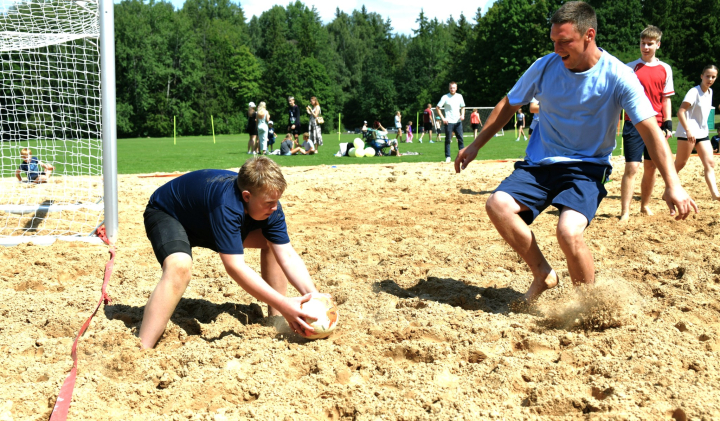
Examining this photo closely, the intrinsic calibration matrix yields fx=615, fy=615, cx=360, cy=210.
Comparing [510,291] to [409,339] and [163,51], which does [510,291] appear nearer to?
[409,339]

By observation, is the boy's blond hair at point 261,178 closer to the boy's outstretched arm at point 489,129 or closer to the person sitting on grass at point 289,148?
the boy's outstretched arm at point 489,129

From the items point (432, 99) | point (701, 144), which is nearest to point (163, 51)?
point (432, 99)

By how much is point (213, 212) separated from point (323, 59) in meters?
85.3

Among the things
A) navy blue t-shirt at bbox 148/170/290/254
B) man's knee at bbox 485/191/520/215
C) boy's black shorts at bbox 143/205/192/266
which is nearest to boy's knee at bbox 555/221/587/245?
man's knee at bbox 485/191/520/215

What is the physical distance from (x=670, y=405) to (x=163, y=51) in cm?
6552

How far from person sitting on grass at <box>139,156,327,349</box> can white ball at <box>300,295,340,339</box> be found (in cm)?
4

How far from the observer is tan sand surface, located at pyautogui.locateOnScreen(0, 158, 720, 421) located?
9.10ft

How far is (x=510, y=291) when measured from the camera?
4488 millimetres

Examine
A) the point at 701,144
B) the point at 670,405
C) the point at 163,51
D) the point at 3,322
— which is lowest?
the point at 3,322

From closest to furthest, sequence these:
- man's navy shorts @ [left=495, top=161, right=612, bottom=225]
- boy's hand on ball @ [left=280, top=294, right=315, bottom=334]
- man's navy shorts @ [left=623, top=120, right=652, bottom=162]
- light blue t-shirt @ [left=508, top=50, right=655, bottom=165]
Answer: boy's hand on ball @ [left=280, top=294, right=315, bottom=334]
light blue t-shirt @ [left=508, top=50, right=655, bottom=165]
man's navy shorts @ [left=495, top=161, right=612, bottom=225]
man's navy shorts @ [left=623, top=120, right=652, bottom=162]

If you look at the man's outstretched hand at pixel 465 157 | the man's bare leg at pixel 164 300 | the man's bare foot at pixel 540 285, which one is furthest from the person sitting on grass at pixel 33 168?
the man's bare foot at pixel 540 285

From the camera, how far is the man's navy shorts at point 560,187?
3.91 metres

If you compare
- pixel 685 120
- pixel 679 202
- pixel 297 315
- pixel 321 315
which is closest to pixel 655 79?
pixel 685 120

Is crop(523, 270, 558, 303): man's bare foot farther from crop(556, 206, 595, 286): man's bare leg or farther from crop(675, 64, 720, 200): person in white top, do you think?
crop(675, 64, 720, 200): person in white top
